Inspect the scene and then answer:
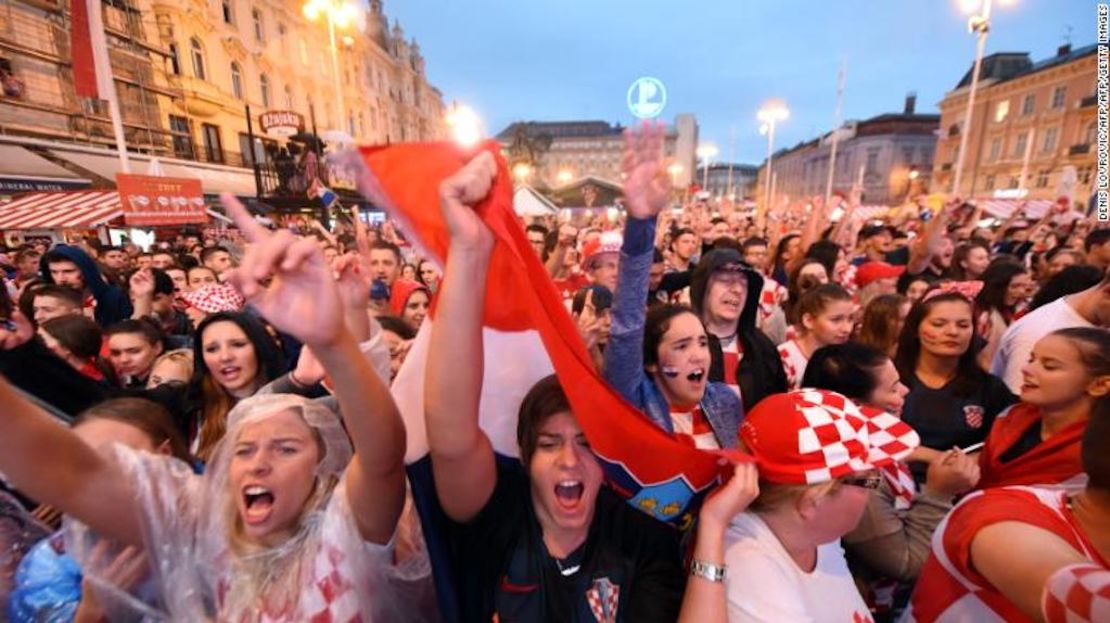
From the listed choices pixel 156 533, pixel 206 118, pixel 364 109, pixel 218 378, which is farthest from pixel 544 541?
pixel 364 109

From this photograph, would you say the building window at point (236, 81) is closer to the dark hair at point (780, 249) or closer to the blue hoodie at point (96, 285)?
the blue hoodie at point (96, 285)

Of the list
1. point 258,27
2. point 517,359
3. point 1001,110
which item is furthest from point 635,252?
point 1001,110

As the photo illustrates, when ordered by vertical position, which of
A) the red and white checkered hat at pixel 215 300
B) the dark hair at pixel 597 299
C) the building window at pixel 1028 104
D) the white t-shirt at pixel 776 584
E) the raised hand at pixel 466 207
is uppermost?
the building window at pixel 1028 104

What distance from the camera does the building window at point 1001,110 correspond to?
143 feet

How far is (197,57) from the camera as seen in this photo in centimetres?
2317

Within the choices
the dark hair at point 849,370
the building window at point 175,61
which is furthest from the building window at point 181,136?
the dark hair at point 849,370

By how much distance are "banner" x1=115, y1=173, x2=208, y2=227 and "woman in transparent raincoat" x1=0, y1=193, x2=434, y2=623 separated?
11.1 m

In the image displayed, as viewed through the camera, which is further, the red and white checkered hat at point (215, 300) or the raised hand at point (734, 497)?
the red and white checkered hat at point (215, 300)

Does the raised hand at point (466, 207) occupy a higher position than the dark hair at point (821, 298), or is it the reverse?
the raised hand at point (466, 207)

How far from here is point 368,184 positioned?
1.66 metres

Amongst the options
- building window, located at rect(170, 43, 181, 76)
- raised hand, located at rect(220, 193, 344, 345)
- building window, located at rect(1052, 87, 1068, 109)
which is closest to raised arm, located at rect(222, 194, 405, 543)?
raised hand, located at rect(220, 193, 344, 345)

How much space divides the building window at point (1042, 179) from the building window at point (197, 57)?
2357 inches

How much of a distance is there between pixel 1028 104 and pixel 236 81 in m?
59.8

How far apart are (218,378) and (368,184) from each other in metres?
1.74
